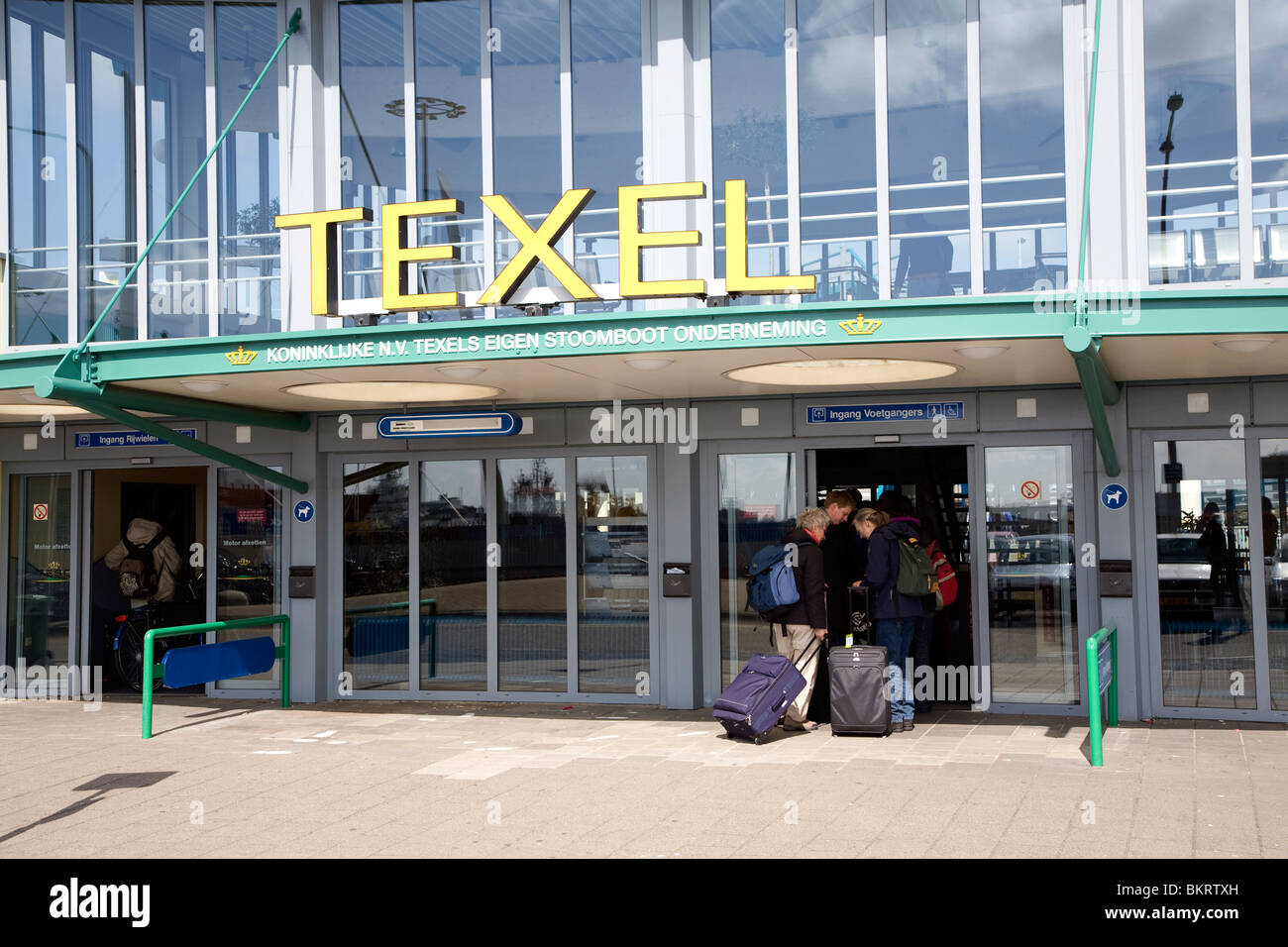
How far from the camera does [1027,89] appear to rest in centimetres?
1084

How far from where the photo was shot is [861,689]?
9.90m

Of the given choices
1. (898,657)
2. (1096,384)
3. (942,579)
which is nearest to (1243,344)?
(1096,384)

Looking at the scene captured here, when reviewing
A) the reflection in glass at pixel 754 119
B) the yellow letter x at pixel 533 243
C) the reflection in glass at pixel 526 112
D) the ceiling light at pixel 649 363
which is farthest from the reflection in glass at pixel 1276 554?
the reflection in glass at pixel 526 112

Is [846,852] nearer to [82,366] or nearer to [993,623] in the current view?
[993,623]

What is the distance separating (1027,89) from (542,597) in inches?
246

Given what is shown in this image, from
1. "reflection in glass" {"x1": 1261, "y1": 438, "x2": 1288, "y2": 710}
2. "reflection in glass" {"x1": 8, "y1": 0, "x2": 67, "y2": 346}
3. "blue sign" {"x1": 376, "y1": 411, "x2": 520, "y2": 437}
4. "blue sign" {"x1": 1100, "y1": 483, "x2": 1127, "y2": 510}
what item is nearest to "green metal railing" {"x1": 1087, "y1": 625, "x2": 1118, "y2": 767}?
"blue sign" {"x1": 1100, "y1": 483, "x2": 1127, "y2": 510}

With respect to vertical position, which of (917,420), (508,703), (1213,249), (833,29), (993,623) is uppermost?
(833,29)

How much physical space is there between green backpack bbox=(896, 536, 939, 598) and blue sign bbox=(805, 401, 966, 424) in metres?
1.43

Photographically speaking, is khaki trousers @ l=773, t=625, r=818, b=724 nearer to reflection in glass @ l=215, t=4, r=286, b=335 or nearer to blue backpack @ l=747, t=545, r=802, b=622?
blue backpack @ l=747, t=545, r=802, b=622

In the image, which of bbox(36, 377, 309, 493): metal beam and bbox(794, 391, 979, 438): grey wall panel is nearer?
bbox(36, 377, 309, 493): metal beam

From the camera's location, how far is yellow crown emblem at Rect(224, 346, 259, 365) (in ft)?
31.3

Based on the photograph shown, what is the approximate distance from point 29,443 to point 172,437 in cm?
373
